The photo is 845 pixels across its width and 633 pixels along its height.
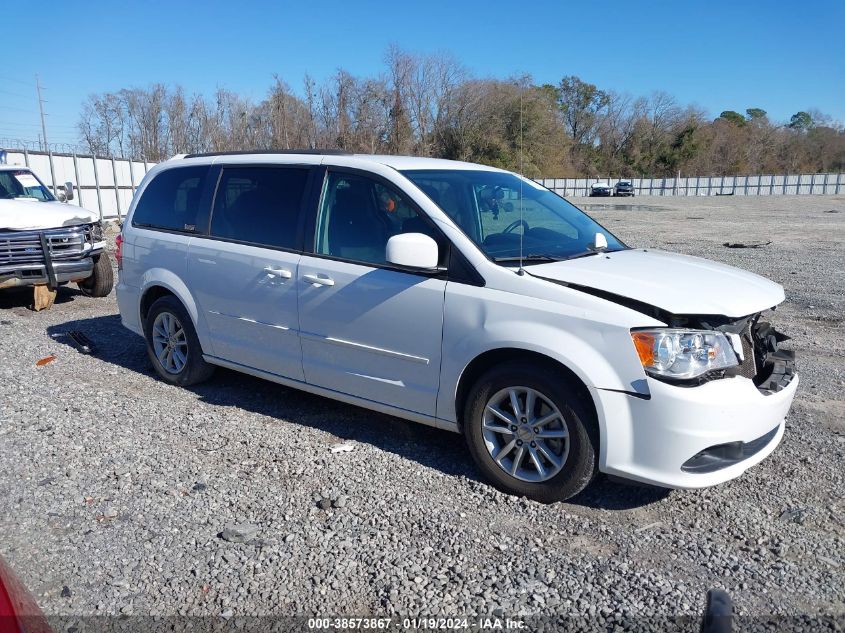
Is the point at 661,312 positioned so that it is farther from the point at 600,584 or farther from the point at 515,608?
the point at 515,608

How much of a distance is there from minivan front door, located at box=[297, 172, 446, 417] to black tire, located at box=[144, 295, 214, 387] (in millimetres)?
1387

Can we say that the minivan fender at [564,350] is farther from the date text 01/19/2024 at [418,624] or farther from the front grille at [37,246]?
the front grille at [37,246]

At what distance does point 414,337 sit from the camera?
4.34m

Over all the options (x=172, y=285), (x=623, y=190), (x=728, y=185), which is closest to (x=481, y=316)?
(x=172, y=285)

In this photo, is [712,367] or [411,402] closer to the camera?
[712,367]

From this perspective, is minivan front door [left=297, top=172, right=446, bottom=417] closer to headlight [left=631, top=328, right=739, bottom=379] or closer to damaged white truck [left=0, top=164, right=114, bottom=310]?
headlight [left=631, top=328, right=739, bottom=379]

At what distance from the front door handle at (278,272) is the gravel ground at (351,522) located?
1137 millimetres

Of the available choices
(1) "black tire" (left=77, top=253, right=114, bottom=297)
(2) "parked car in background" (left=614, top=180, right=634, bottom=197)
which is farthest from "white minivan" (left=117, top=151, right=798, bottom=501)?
(2) "parked car in background" (left=614, top=180, right=634, bottom=197)

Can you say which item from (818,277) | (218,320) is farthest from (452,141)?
(218,320)

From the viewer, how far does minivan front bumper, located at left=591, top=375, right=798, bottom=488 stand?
3512 mm

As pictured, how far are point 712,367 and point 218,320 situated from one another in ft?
12.1

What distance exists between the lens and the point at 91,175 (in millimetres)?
23906

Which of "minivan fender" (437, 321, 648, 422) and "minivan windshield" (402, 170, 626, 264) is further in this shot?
"minivan windshield" (402, 170, 626, 264)

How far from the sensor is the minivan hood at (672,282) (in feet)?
12.2
